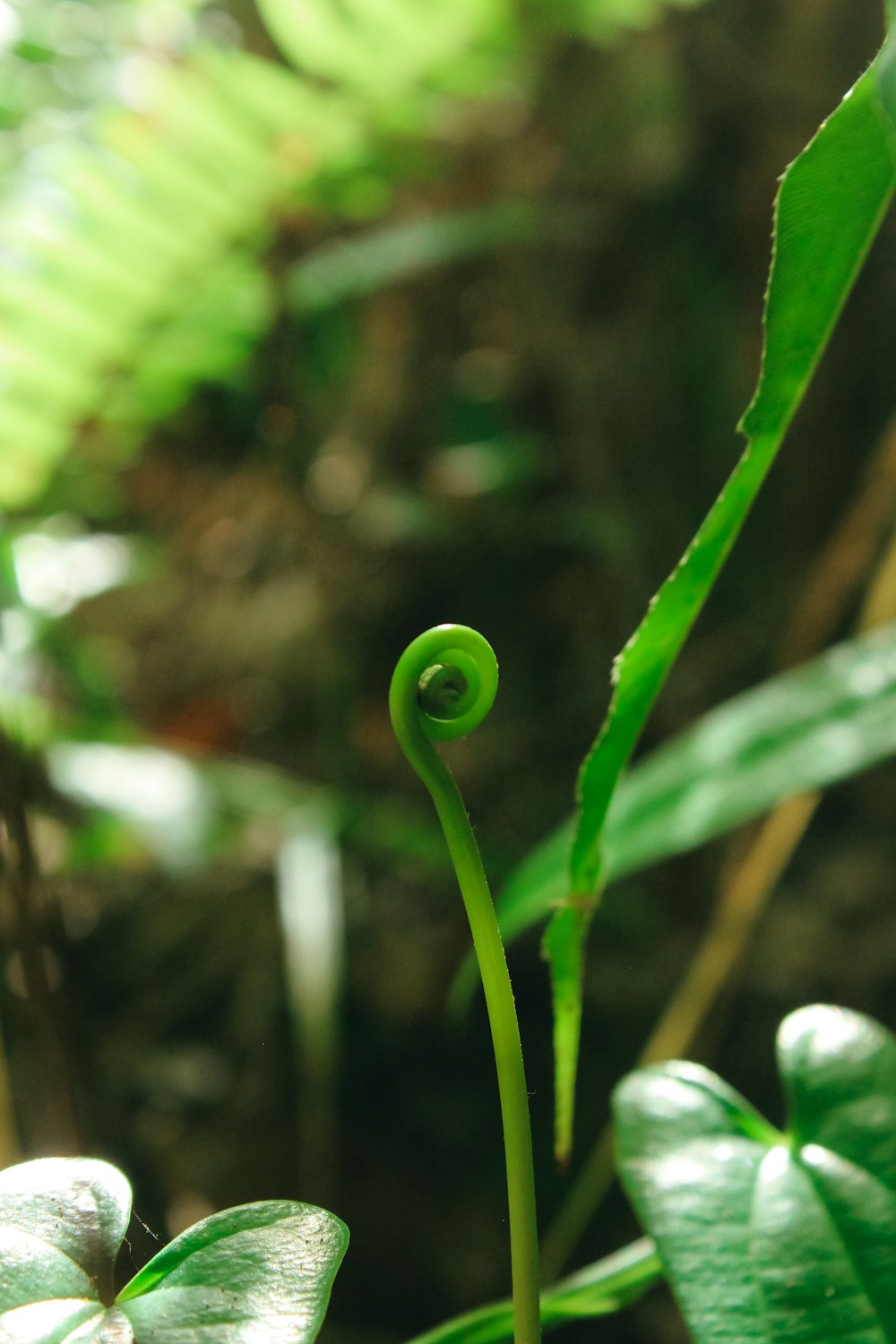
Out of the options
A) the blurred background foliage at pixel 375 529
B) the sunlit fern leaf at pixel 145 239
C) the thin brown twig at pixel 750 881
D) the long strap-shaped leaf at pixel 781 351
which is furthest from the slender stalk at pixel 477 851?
the sunlit fern leaf at pixel 145 239

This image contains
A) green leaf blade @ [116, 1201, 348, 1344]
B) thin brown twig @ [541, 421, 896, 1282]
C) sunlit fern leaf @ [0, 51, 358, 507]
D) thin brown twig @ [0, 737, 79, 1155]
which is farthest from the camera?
sunlit fern leaf @ [0, 51, 358, 507]

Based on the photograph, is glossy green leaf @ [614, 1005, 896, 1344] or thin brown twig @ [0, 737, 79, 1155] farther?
thin brown twig @ [0, 737, 79, 1155]

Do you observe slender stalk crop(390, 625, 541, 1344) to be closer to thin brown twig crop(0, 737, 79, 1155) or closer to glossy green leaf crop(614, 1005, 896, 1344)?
glossy green leaf crop(614, 1005, 896, 1344)

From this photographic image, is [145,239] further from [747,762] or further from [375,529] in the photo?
[747,762]

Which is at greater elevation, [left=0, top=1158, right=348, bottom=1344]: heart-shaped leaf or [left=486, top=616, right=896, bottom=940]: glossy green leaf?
[left=486, top=616, right=896, bottom=940]: glossy green leaf

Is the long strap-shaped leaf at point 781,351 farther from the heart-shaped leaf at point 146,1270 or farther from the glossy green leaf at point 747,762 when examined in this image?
the glossy green leaf at point 747,762

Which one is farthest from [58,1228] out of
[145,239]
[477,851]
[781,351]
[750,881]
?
[145,239]

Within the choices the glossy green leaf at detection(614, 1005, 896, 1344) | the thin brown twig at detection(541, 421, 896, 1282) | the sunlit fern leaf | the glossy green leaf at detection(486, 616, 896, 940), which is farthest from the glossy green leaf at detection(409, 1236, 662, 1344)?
the sunlit fern leaf
